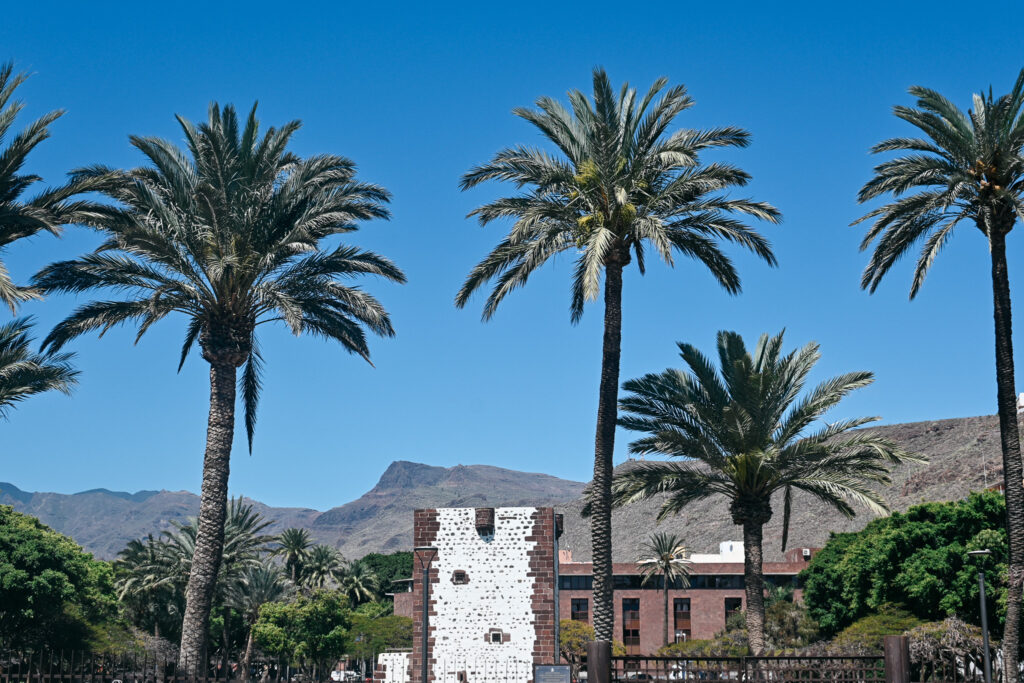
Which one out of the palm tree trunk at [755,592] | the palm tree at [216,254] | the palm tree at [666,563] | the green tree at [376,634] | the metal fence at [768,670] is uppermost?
the palm tree at [216,254]

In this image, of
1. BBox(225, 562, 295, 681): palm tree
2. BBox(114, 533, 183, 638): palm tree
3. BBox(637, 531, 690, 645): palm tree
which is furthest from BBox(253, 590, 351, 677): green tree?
BBox(637, 531, 690, 645): palm tree

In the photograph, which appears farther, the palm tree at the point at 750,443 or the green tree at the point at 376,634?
the green tree at the point at 376,634

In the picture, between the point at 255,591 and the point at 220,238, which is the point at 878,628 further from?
the point at 255,591

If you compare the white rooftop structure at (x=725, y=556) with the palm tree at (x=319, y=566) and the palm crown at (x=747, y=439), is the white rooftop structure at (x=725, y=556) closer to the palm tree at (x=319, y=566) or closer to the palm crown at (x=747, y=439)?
the palm tree at (x=319, y=566)

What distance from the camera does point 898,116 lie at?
2738 centimetres

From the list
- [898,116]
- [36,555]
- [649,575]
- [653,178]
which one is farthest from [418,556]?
[649,575]

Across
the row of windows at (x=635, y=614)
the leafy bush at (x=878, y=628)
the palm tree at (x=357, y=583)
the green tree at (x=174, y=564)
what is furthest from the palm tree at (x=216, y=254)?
the palm tree at (x=357, y=583)

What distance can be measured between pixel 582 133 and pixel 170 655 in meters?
45.4

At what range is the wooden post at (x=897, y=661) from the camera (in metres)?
12.9

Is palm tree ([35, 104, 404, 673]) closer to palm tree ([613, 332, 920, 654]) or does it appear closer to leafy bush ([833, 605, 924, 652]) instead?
palm tree ([613, 332, 920, 654])

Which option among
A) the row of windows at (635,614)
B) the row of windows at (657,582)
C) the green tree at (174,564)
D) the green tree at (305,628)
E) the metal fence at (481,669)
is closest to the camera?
the metal fence at (481,669)

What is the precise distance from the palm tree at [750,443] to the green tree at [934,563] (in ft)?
30.1

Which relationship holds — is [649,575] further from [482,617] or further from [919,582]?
[482,617]

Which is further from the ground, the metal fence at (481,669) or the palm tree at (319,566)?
the palm tree at (319,566)
